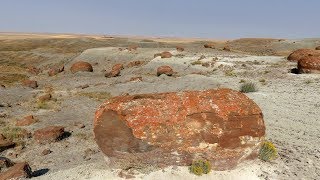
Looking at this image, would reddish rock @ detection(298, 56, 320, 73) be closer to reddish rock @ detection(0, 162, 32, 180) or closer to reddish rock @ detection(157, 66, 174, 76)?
reddish rock @ detection(157, 66, 174, 76)

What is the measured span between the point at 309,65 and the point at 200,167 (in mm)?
27666

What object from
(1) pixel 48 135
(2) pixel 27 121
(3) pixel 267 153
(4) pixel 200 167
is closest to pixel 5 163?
(1) pixel 48 135

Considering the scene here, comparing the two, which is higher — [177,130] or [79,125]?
[177,130]

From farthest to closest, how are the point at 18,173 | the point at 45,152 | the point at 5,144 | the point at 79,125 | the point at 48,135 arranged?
1. the point at 79,125
2. the point at 48,135
3. the point at 5,144
4. the point at 45,152
5. the point at 18,173

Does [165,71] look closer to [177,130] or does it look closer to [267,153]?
[267,153]

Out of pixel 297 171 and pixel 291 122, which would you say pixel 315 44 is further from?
pixel 297 171

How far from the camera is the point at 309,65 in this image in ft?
128

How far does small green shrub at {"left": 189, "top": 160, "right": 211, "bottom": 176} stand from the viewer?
15359 millimetres

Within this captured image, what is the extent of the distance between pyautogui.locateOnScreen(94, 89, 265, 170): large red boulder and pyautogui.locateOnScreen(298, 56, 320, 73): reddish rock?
25.3m

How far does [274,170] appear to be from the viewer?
15953 millimetres

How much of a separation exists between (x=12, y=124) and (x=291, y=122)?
20.7 m

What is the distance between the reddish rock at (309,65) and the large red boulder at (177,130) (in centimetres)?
2526

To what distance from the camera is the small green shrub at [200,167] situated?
15.4 meters

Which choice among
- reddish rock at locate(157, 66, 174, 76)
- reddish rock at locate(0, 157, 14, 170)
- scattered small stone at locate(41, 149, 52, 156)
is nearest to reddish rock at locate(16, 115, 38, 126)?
scattered small stone at locate(41, 149, 52, 156)
